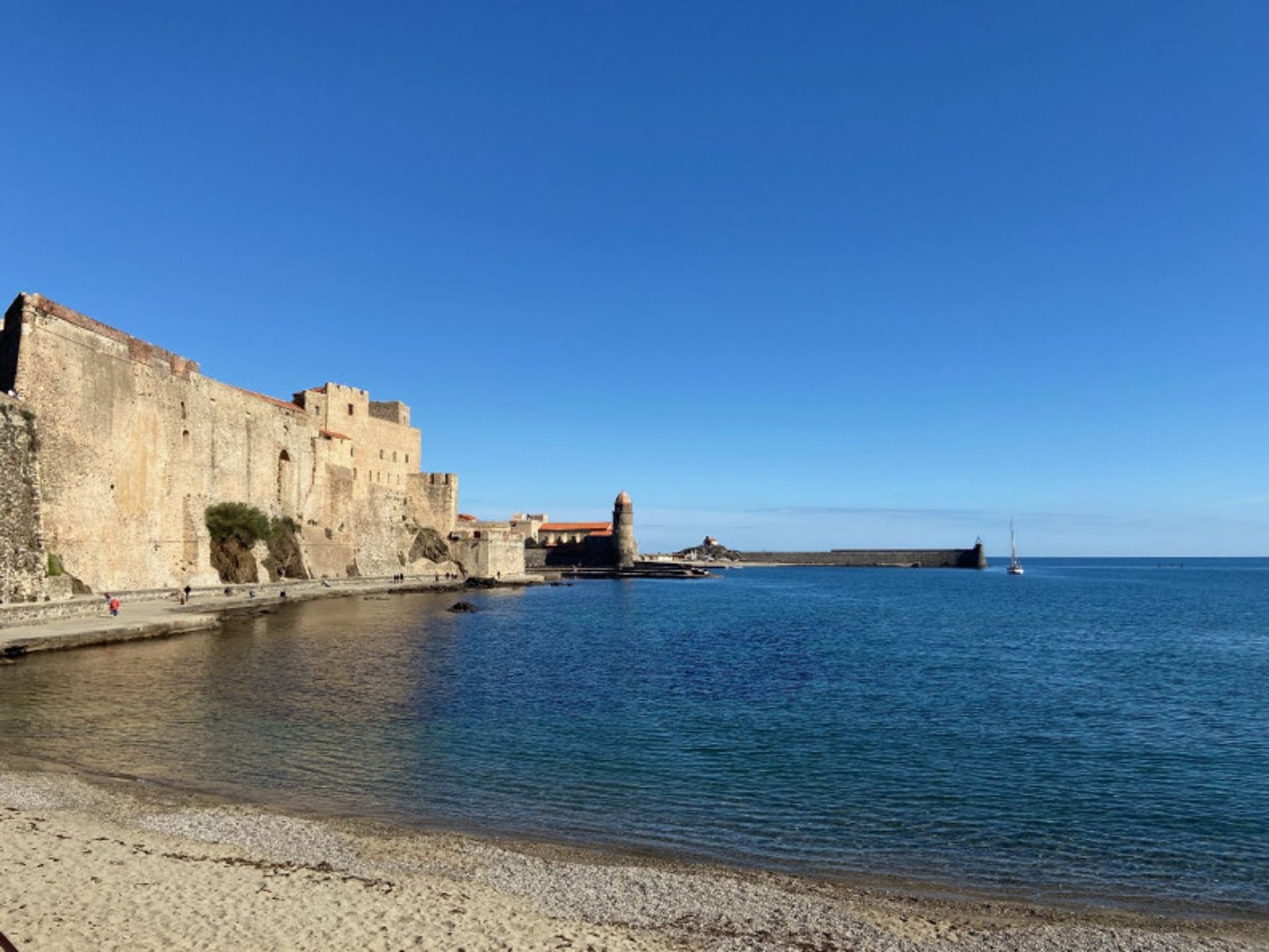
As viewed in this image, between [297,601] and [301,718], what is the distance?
2520 cm

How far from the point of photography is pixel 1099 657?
2586cm

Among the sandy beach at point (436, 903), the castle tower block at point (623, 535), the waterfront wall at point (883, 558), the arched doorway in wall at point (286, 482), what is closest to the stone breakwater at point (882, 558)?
the waterfront wall at point (883, 558)

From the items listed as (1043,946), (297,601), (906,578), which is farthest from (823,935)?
(906,578)

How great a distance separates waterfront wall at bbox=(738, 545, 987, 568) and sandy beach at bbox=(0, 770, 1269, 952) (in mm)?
137457

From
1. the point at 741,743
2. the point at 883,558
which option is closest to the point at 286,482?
the point at 741,743

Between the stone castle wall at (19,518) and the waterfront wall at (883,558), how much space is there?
131705 millimetres

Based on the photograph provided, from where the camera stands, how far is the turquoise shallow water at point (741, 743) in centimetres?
851

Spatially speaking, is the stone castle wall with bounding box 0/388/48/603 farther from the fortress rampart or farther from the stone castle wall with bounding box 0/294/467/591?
the stone castle wall with bounding box 0/294/467/591

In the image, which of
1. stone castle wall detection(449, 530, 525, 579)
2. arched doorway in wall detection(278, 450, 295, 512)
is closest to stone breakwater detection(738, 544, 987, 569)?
stone castle wall detection(449, 530, 525, 579)

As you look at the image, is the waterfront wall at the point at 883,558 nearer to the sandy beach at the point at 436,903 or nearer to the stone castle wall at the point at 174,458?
the stone castle wall at the point at 174,458

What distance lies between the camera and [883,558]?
14588 centimetres

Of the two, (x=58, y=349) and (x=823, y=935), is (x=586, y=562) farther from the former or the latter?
(x=823, y=935)

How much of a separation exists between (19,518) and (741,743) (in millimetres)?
19660

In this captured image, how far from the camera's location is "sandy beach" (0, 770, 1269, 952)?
19.1 ft
